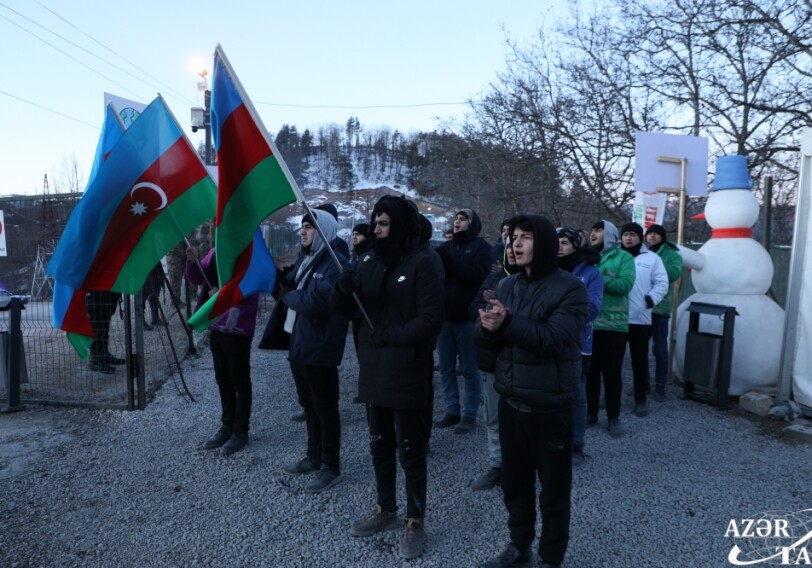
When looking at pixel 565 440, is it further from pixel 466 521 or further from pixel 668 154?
pixel 668 154

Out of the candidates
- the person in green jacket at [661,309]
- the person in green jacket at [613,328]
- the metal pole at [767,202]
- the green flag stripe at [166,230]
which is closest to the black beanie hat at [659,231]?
the person in green jacket at [661,309]

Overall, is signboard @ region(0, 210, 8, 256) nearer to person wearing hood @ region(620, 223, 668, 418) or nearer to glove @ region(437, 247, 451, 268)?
glove @ region(437, 247, 451, 268)

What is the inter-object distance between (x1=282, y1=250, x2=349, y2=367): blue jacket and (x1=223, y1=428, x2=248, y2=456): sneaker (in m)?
1.24

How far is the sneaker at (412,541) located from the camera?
301 cm

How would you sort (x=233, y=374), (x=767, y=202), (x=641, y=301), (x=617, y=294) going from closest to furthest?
(x=233, y=374) < (x=617, y=294) < (x=641, y=301) < (x=767, y=202)

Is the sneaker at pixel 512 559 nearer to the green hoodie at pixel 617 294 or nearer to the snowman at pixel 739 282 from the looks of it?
the green hoodie at pixel 617 294

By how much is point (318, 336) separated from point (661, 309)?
447 centimetres

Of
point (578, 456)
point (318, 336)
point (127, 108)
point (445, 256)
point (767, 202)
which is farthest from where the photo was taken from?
point (767, 202)

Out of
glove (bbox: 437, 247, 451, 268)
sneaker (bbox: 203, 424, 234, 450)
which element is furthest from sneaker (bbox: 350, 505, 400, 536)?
glove (bbox: 437, 247, 451, 268)

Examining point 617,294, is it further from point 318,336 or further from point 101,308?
point 101,308

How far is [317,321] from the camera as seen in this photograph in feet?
12.5

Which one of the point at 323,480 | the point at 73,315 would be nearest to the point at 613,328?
the point at 323,480

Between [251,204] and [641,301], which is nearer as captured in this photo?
[251,204]

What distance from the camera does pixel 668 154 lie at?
22.9ft
